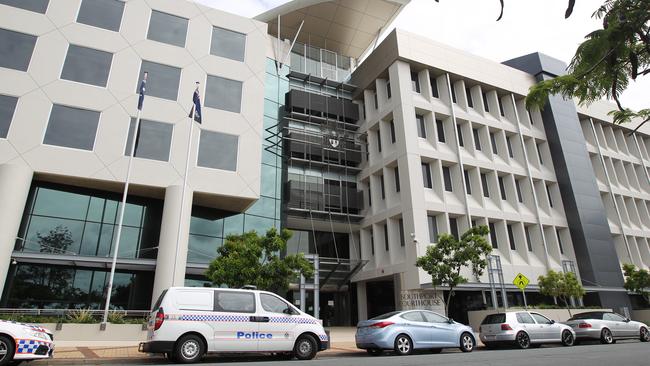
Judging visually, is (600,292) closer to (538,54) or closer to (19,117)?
(538,54)

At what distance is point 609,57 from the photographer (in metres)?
4.10

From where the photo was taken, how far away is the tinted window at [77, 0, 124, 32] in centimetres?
2269

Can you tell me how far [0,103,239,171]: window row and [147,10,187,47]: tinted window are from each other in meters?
5.58

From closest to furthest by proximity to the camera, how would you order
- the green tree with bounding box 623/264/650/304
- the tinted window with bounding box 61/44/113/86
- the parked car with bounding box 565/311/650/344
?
the parked car with bounding box 565/311/650/344, the tinted window with bounding box 61/44/113/86, the green tree with bounding box 623/264/650/304

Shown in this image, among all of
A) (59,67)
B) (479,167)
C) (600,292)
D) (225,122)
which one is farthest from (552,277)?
(59,67)

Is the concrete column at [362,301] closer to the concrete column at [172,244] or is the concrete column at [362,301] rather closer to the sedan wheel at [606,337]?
the concrete column at [172,244]

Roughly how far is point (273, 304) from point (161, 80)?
670 inches

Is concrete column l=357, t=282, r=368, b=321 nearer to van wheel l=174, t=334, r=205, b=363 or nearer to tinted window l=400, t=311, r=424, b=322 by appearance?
tinted window l=400, t=311, r=424, b=322

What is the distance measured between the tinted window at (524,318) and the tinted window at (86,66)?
2262 cm

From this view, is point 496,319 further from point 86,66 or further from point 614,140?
point 614,140

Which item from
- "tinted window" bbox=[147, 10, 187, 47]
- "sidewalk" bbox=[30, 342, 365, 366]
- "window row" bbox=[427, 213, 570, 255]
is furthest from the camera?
"window row" bbox=[427, 213, 570, 255]

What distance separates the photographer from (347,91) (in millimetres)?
33375

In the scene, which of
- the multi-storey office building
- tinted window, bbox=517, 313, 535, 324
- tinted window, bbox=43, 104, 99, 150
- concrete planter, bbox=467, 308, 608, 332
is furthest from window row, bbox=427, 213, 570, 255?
tinted window, bbox=43, 104, 99, 150

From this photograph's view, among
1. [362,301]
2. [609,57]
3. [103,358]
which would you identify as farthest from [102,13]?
[609,57]
